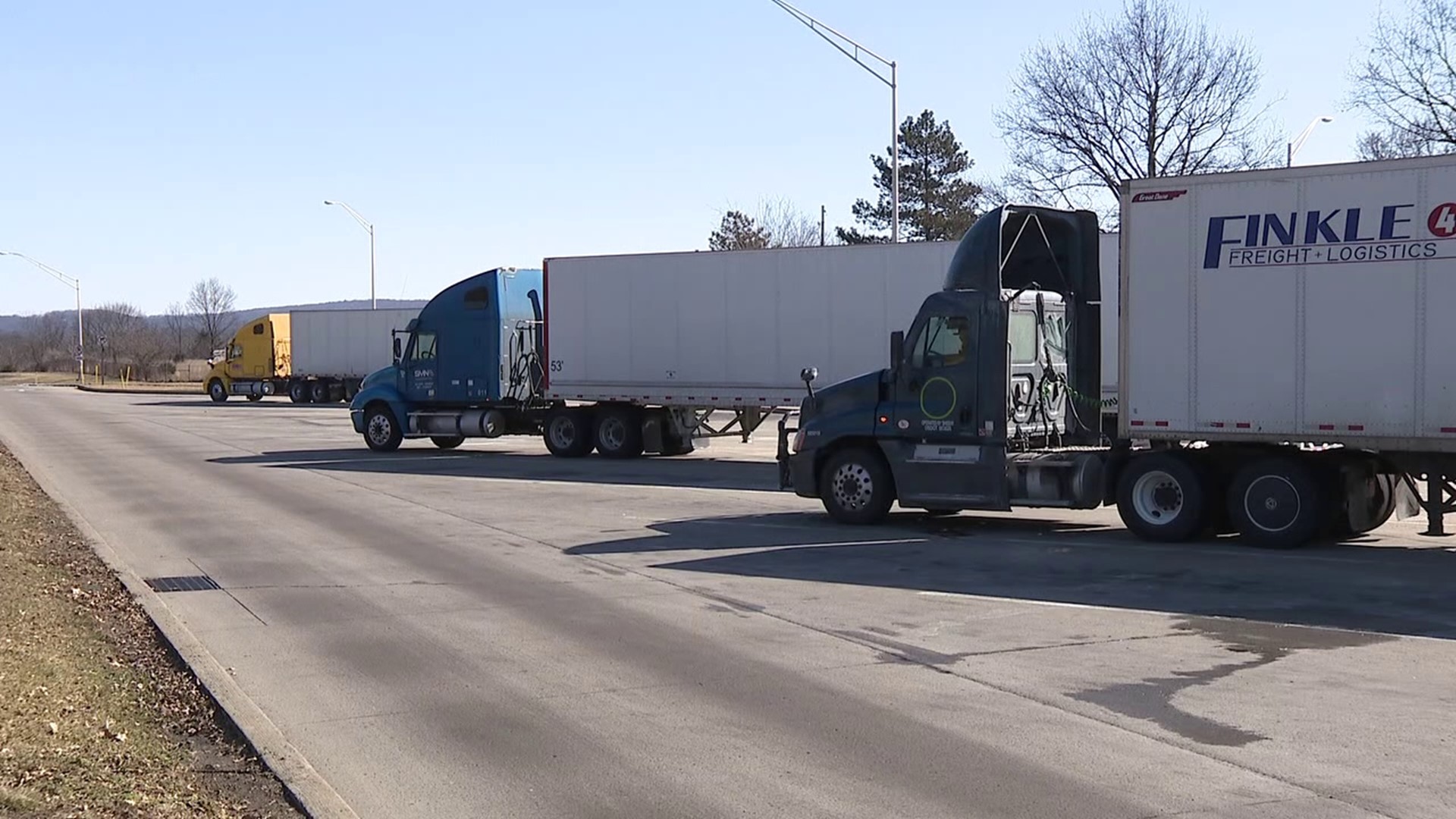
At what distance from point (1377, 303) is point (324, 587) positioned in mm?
10170

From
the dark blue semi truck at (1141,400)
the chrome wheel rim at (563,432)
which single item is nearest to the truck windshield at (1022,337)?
the dark blue semi truck at (1141,400)

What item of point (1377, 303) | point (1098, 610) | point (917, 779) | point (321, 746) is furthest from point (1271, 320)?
point (321, 746)

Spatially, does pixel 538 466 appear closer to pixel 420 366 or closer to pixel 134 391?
pixel 420 366

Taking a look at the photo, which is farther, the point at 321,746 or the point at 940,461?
the point at 940,461

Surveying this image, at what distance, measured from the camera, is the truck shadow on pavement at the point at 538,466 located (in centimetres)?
2481

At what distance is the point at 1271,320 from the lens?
1480 cm

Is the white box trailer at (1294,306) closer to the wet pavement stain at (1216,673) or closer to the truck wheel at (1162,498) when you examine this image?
the truck wheel at (1162,498)

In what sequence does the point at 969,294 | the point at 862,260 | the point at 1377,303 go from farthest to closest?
the point at 862,260 < the point at 969,294 < the point at 1377,303

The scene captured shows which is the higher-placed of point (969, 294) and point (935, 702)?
point (969, 294)

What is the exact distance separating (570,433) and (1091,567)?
56.9 ft

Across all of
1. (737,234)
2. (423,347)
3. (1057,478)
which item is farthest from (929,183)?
(1057,478)

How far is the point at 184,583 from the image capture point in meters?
13.6

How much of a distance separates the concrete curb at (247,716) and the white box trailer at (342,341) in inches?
1857

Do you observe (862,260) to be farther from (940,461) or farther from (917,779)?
(917,779)
